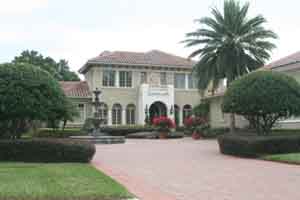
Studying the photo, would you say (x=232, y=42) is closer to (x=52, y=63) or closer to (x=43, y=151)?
(x=43, y=151)

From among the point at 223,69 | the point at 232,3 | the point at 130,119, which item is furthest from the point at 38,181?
the point at 130,119

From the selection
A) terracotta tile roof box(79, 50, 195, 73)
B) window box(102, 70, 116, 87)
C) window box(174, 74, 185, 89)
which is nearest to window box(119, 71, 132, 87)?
window box(102, 70, 116, 87)

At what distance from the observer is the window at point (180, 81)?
40.1m

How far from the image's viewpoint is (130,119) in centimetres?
3888

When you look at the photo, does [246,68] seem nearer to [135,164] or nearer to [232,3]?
Result: [232,3]

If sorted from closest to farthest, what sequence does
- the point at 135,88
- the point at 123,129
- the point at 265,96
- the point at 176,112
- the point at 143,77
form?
the point at 265,96 < the point at 123,129 < the point at 135,88 < the point at 143,77 < the point at 176,112

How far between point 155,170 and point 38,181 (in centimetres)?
430

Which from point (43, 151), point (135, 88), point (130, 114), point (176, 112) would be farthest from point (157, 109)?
point (43, 151)

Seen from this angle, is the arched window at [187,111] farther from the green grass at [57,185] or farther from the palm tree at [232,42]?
the green grass at [57,185]

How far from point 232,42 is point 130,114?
14337mm

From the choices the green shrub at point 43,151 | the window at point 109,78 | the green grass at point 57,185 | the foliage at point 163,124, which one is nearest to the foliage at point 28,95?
the green shrub at point 43,151

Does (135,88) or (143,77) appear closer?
(135,88)

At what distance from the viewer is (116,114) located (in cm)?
3828

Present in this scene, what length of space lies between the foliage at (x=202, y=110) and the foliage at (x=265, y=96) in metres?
21.0
